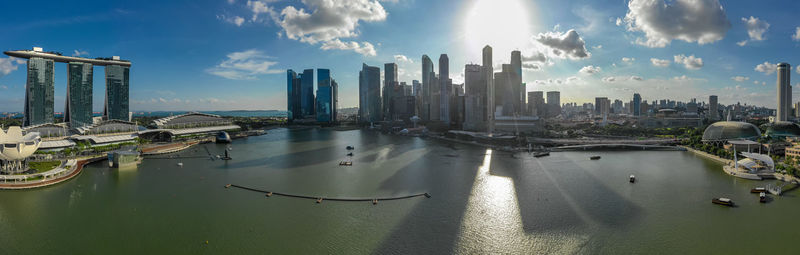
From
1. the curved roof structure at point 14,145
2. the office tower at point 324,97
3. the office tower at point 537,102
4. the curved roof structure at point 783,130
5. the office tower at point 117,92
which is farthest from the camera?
the office tower at point 537,102

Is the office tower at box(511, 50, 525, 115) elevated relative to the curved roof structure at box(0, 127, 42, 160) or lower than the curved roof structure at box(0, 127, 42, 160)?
elevated

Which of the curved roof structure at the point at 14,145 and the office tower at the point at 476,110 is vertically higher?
the office tower at the point at 476,110

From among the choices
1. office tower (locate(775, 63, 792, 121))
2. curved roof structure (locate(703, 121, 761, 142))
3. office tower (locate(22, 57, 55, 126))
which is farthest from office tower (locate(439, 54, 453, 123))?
office tower (locate(22, 57, 55, 126))

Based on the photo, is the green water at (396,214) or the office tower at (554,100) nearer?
the green water at (396,214)

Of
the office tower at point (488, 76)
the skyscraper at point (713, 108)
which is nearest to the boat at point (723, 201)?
the office tower at point (488, 76)

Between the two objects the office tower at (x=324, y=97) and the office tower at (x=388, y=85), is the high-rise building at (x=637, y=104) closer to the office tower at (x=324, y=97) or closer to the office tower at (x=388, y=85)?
the office tower at (x=388, y=85)

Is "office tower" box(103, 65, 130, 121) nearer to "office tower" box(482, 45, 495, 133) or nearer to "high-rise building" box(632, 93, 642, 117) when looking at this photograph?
"office tower" box(482, 45, 495, 133)

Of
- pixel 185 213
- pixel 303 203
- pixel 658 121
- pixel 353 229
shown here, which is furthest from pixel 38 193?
pixel 658 121
